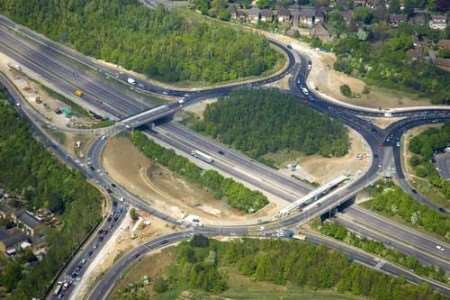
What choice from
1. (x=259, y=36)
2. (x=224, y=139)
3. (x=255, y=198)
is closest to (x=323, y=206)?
(x=255, y=198)

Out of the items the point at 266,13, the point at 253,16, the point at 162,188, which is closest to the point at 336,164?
the point at 162,188

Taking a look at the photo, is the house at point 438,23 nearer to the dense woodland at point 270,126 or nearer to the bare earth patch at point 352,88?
the bare earth patch at point 352,88

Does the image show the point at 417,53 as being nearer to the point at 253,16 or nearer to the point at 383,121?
the point at 383,121

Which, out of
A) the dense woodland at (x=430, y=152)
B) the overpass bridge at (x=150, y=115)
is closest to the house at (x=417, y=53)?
the dense woodland at (x=430, y=152)

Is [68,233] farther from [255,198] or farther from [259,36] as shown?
[259,36]

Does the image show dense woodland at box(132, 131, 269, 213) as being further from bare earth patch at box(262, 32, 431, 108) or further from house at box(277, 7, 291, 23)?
house at box(277, 7, 291, 23)

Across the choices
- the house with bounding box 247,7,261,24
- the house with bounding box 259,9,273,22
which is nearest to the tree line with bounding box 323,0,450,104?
the house with bounding box 259,9,273,22
